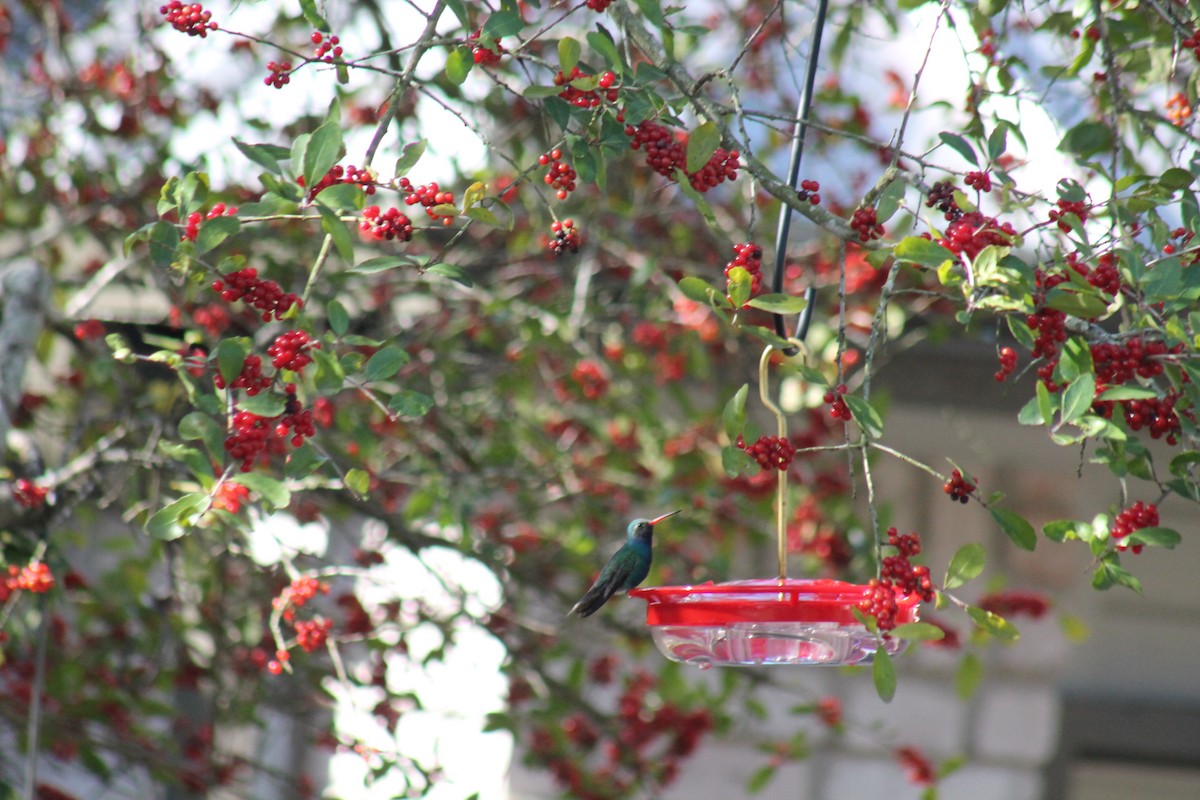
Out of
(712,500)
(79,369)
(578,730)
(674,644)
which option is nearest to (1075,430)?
(712,500)

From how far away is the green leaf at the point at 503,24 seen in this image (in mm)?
1495

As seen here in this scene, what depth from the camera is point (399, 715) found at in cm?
305

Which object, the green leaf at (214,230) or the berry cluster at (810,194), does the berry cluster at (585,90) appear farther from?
the green leaf at (214,230)

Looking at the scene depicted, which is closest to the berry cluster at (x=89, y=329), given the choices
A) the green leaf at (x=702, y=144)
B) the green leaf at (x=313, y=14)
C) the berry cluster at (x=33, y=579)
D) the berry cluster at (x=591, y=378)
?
the berry cluster at (x=33, y=579)

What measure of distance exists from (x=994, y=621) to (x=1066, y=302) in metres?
0.37

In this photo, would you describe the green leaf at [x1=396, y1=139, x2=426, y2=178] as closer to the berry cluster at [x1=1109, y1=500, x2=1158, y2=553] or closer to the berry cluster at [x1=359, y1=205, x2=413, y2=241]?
the berry cluster at [x1=359, y1=205, x2=413, y2=241]

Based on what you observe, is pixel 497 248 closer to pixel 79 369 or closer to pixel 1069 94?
pixel 79 369

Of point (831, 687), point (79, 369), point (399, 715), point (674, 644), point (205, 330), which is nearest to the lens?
point (674, 644)

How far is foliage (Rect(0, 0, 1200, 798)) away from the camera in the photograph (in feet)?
5.10

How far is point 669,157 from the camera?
1505 mm

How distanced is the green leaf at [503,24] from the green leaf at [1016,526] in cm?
80

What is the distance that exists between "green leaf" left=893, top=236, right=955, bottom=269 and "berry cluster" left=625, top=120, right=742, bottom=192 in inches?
11.0

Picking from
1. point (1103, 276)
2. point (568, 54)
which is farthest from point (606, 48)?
point (1103, 276)

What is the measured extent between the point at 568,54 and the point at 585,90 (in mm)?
52
